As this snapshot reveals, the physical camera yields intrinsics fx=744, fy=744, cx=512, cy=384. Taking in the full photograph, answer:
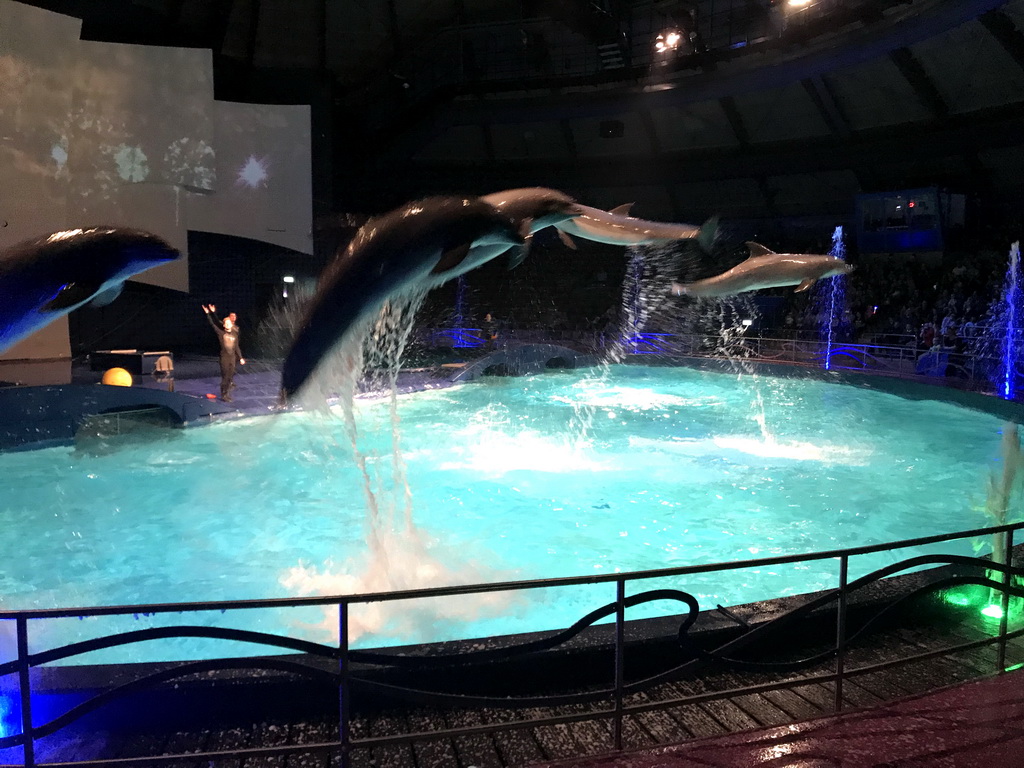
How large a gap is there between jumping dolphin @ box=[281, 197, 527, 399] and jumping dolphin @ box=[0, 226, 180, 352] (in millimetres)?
1267

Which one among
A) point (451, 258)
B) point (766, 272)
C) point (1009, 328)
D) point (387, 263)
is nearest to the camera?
point (387, 263)

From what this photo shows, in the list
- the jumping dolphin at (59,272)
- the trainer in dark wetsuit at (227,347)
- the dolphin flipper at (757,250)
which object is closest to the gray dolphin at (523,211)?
the jumping dolphin at (59,272)

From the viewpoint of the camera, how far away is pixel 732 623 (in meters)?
3.77

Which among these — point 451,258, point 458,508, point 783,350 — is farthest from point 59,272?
point 783,350

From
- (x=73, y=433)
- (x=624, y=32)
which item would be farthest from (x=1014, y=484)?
(x=624, y=32)

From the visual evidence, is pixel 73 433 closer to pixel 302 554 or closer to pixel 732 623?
pixel 302 554

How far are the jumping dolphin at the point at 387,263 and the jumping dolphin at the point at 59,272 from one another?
4.16ft

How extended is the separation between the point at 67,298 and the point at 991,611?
5.93 metres

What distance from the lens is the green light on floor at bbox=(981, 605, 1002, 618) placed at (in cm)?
434

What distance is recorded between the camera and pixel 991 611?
14.4 feet

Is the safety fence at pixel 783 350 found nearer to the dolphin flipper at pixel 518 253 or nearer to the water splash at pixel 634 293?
the water splash at pixel 634 293

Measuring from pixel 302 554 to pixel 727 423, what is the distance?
27.6ft

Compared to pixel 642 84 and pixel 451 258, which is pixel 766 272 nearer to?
pixel 451 258

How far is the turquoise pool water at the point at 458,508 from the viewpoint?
234 inches
